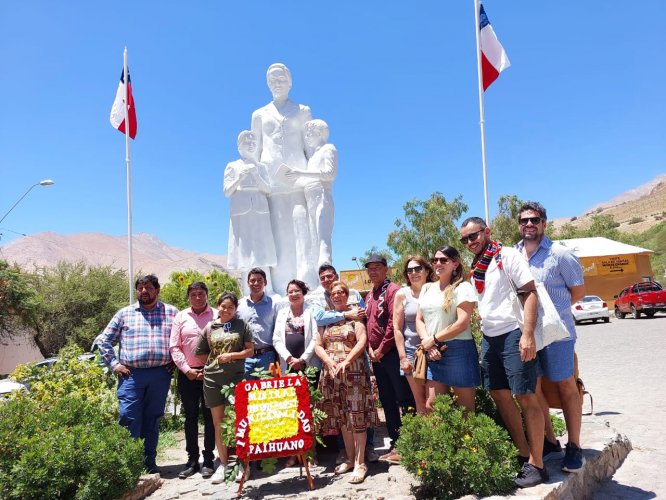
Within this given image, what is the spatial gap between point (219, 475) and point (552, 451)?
267 cm

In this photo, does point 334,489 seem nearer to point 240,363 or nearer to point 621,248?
point 240,363

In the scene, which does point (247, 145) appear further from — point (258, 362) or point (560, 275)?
point (560, 275)

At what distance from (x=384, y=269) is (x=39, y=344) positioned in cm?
2492

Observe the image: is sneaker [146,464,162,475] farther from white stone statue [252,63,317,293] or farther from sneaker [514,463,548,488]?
sneaker [514,463,548,488]

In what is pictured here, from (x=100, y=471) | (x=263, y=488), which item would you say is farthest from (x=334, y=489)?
(x=100, y=471)

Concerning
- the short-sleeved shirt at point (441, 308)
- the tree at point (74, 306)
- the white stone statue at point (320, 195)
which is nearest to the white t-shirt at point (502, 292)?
the short-sleeved shirt at point (441, 308)

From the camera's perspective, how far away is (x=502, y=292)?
324cm

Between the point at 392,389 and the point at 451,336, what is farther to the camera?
the point at 392,389

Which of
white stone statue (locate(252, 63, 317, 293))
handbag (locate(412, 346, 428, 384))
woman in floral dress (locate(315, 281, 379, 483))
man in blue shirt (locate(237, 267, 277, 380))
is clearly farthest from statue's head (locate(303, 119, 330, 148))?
handbag (locate(412, 346, 428, 384))

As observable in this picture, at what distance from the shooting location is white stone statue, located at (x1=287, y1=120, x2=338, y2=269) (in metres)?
6.23

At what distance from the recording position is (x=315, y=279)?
6.15 m

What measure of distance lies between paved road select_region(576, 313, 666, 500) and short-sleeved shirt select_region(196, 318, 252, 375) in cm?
293

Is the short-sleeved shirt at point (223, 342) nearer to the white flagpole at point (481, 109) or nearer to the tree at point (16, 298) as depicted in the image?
the white flagpole at point (481, 109)

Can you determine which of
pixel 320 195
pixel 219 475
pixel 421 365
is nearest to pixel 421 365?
pixel 421 365
